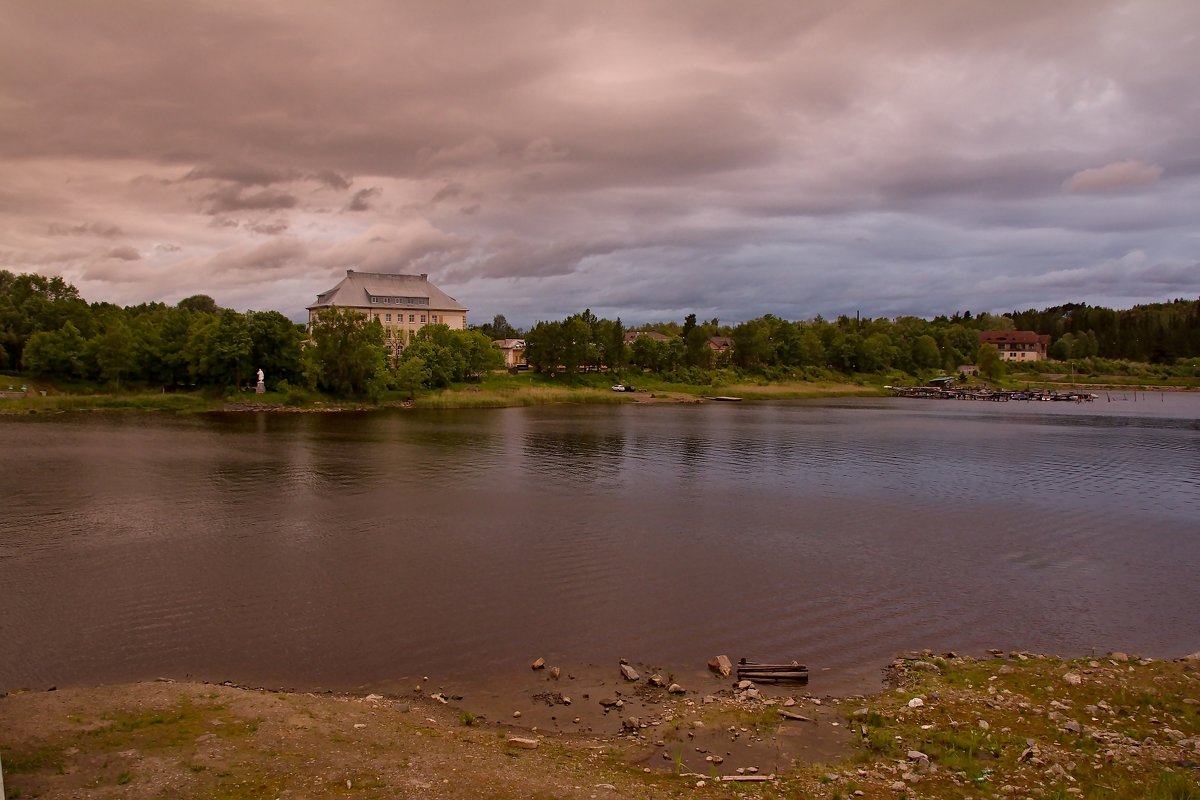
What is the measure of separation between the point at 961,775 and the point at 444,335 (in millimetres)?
111403

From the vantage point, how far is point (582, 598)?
955 inches

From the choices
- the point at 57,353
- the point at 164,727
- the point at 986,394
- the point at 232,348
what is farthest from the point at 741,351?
the point at 164,727

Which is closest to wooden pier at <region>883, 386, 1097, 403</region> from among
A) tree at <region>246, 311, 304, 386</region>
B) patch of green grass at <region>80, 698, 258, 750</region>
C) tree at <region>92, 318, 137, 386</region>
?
tree at <region>246, 311, 304, 386</region>

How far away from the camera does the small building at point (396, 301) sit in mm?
138500

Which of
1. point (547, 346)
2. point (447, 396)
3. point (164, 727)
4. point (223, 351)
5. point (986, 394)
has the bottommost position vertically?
point (164, 727)

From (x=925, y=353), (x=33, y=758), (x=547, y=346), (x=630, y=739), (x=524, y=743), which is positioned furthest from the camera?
(x=925, y=353)

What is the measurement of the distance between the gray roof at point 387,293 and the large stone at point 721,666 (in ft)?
423

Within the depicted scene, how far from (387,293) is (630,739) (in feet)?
448

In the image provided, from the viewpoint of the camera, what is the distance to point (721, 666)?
61.0ft

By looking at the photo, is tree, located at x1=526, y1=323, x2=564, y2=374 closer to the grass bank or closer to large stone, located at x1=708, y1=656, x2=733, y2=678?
the grass bank

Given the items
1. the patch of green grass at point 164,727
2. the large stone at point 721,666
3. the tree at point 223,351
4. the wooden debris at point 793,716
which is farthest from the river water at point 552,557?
the tree at point 223,351

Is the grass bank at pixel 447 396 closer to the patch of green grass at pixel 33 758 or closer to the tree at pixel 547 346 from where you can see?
the tree at pixel 547 346

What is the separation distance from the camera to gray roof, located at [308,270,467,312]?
138625 mm

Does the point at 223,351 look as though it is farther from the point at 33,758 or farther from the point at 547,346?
the point at 33,758
